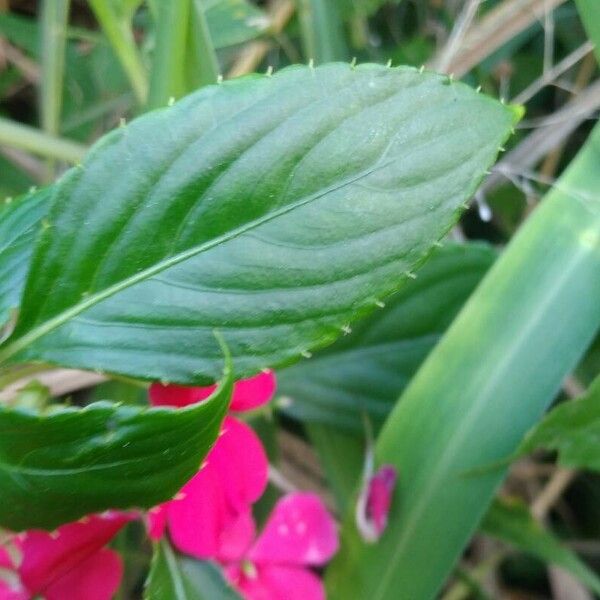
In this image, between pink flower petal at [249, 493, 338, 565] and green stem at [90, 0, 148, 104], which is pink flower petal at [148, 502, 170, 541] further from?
green stem at [90, 0, 148, 104]

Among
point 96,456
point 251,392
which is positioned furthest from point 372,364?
point 96,456

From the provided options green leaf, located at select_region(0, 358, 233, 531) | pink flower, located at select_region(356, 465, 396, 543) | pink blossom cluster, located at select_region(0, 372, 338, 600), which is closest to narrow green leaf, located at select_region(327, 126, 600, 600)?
pink flower, located at select_region(356, 465, 396, 543)

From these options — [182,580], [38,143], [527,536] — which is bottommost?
[527,536]

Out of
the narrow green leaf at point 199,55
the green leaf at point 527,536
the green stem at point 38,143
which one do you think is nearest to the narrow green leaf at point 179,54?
the narrow green leaf at point 199,55

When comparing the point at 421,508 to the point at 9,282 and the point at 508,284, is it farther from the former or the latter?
the point at 9,282

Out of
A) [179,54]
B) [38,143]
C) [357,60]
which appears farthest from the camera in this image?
[357,60]

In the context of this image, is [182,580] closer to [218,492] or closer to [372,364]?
[218,492]
